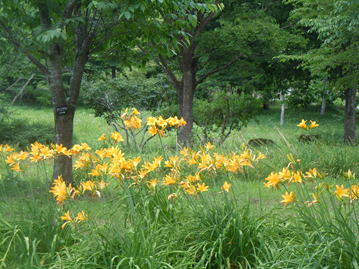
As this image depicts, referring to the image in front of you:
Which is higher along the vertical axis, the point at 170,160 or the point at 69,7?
the point at 69,7

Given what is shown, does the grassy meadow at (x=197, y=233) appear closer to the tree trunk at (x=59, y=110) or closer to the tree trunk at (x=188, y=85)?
the tree trunk at (x=59, y=110)

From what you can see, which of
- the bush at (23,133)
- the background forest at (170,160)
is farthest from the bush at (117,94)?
the bush at (23,133)

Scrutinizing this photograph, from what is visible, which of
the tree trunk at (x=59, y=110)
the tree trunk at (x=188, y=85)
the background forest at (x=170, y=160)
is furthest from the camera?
the tree trunk at (x=188, y=85)

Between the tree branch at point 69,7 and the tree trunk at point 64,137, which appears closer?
the tree branch at point 69,7

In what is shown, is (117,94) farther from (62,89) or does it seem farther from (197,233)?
(197,233)

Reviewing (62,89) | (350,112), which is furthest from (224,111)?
(62,89)

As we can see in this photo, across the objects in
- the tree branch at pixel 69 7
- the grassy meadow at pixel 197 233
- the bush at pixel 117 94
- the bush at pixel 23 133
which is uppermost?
the tree branch at pixel 69 7

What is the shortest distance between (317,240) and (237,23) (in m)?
8.95

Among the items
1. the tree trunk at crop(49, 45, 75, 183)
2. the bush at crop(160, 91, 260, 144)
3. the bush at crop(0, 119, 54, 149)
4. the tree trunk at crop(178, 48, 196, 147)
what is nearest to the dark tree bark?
the tree trunk at crop(49, 45, 75, 183)

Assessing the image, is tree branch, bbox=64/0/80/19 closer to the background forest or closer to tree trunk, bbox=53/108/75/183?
the background forest

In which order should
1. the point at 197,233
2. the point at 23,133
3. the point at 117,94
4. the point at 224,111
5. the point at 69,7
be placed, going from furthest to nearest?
the point at 23,133 → the point at 117,94 → the point at 224,111 → the point at 69,7 → the point at 197,233

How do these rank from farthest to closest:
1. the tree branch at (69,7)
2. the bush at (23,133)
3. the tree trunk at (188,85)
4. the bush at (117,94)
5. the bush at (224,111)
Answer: the bush at (23,133)
the bush at (117,94)
the bush at (224,111)
the tree trunk at (188,85)
the tree branch at (69,7)

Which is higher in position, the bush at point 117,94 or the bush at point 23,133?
the bush at point 117,94

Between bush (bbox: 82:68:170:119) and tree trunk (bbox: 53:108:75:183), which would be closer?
tree trunk (bbox: 53:108:75:183)
